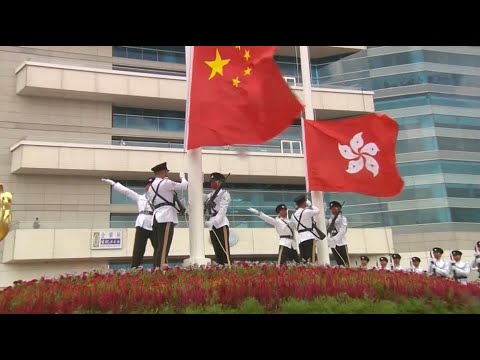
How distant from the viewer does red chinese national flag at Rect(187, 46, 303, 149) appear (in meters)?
7.87

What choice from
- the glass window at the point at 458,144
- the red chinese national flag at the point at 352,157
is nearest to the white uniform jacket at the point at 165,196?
the red chinese national flag at the point at 352,157

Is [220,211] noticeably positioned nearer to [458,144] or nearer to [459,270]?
[459,270]

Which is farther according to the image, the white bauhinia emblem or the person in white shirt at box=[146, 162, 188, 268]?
the white bauhinia emblem

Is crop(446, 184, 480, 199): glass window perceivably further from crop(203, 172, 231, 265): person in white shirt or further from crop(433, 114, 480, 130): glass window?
crop(203, 172, 231, 265): person in white shirt

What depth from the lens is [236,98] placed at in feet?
26.6

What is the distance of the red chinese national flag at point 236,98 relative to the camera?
7.87 m

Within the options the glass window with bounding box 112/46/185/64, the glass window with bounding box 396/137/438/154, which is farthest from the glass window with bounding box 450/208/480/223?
the glass window with bounding box 112/46/185/64

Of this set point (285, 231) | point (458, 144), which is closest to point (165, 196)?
point (285, 231)

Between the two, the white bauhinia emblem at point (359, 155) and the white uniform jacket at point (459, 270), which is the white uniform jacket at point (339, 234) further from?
the white uniform jacket at point (459, 270)

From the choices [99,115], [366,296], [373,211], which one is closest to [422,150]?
[373,211]

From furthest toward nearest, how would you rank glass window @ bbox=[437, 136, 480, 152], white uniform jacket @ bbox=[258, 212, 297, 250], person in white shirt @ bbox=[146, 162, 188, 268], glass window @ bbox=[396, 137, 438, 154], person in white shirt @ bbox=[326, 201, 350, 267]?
1. glass window @ bbox=[437, 136, 480, 152]
2. glass window @ bbox=[396, 137, 438, 154]
3. person in white shirt @ bbox=[326, 201, 350, 267]
4. white uniform jacket @ bbox=[258, 212, 297, 250]
5. person in white shirt @ bbox=[146, 162, 188, 268]

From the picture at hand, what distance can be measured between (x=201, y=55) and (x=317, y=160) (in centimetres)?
317

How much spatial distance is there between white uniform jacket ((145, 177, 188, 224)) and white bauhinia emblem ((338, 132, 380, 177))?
344 cm

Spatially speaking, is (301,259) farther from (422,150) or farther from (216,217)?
(422,150)
